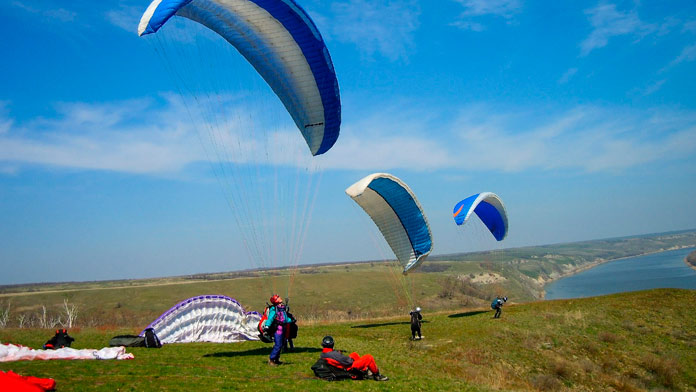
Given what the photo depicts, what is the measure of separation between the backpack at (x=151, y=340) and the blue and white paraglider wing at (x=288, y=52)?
8.02 m

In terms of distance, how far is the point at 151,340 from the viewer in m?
13.9

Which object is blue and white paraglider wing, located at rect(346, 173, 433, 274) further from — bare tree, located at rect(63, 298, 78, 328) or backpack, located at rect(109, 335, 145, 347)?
bare tree, located at rect(63, 298, 78, 328)

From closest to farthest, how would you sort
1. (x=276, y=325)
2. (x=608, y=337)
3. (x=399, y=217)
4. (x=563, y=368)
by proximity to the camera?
1. (x=276, y=325)
2. (x=563, y=368)
3. (x=608, y=337)
4. (x=399, y=217)

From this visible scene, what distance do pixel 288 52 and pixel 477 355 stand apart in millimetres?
12057

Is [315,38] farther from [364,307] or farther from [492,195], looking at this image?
[364,307]

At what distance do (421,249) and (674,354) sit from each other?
1041 centimetres

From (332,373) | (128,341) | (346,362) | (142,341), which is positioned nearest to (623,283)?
(346,362)

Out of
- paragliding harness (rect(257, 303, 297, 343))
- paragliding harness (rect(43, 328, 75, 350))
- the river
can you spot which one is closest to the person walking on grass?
paragliding harness (rect(257, 303, 297, 343))

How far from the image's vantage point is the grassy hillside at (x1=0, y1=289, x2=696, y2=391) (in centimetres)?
941

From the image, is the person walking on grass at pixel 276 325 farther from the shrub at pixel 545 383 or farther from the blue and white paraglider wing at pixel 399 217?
the shrub at pixel 545 383

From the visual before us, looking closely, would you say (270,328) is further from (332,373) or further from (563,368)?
(563,368)

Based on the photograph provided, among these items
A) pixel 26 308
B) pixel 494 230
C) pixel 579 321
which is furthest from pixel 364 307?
pixel 26 308

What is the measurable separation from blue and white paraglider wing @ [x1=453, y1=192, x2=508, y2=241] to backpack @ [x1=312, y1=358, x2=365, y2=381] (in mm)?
13260

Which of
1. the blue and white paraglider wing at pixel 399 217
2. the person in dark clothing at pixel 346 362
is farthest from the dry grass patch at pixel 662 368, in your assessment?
the person in dark clothing at pixel 346 362
